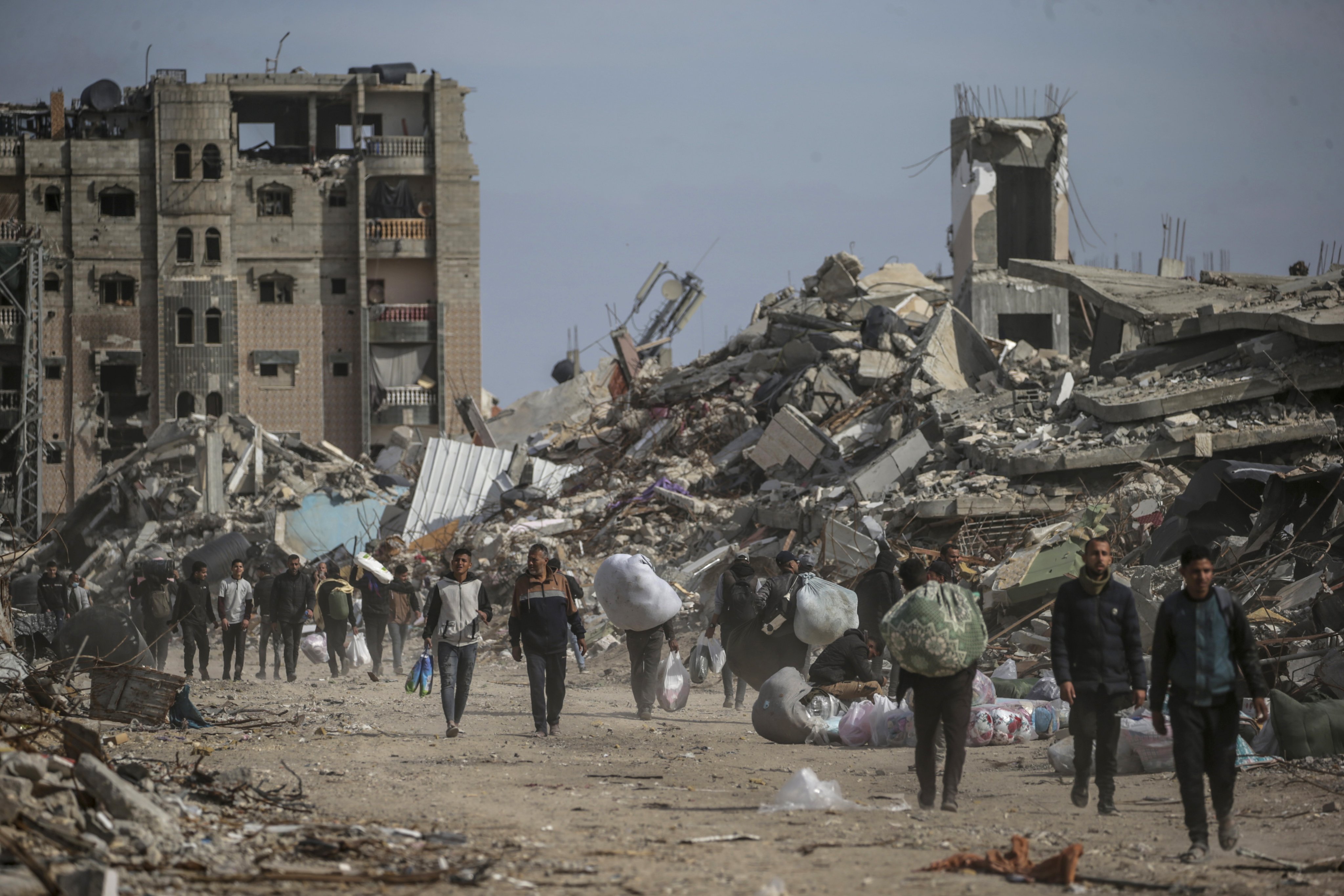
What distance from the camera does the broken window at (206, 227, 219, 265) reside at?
152 ft

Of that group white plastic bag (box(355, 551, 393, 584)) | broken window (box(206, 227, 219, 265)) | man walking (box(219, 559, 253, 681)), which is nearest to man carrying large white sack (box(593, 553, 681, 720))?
white plastic bag (box(355, 551, 393, 584))

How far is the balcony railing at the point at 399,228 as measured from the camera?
4619 centimetres

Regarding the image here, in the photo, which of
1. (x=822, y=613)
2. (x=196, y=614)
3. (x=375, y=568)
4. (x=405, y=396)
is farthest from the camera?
(x=405, y=396)

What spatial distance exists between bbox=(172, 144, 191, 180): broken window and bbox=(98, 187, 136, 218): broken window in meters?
1.65

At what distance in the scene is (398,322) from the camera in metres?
46.7

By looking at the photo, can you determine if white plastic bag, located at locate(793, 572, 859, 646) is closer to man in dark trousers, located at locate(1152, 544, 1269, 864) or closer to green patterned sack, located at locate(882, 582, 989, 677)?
green patterned sack, located at locate(882, 582, 989, 677)

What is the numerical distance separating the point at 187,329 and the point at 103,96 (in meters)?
8.34

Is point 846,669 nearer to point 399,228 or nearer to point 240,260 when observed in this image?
point 399,228

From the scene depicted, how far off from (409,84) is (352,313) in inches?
320

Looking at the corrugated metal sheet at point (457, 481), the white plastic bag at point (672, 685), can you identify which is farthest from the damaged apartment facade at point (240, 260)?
the white plastic bag at point (672, 685)

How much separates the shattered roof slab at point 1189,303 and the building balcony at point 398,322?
94.3 ft

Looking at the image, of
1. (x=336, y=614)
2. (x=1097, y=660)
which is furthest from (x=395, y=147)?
(x=1097, y=660)

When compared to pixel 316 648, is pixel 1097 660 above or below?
above

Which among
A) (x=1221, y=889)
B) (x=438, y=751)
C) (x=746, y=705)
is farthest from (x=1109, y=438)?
(x=1221, y=889)
